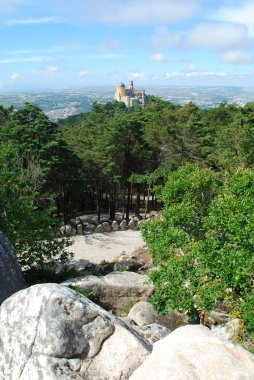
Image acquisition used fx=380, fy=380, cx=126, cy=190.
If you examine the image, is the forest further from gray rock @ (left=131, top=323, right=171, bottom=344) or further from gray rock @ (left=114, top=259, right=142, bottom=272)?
gray rock @ (left=114, top=259, right=142, bottom=272)

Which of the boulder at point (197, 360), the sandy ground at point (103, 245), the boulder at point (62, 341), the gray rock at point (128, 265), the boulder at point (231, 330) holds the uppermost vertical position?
the boulder at point (197, 360)

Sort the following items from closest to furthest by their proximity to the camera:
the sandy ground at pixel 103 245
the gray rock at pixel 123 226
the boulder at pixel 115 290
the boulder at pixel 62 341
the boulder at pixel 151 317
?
the boulder at pixel 62 341
the boulder at pixel 151 317
the boulder at pixel 115 290
the sandy ground at pixel 103 245
the gray rock at pixel 123 226

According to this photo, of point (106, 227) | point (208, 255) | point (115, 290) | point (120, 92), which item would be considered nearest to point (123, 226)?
point (106, 227)

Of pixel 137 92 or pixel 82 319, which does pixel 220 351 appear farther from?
pixel 137 92

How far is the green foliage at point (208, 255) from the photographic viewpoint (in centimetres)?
945

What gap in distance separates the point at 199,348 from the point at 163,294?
6230 mm

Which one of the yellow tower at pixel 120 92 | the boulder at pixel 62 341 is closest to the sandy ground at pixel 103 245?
the boulder at pixel 62 341

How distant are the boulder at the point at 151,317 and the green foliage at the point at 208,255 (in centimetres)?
186

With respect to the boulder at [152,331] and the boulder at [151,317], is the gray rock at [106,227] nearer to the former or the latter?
the boulder at [151,317]

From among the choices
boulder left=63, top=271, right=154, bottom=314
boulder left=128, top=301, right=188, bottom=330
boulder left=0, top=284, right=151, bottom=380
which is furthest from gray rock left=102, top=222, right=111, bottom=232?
boulder left=0, top=284, right=151, bottom=380

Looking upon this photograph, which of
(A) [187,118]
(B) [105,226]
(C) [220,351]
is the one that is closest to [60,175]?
(B) [105,226]

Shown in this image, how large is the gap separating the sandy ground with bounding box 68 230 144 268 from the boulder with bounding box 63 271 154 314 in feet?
26.3

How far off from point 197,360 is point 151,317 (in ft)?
27.8

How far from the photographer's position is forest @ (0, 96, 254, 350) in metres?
10.0
